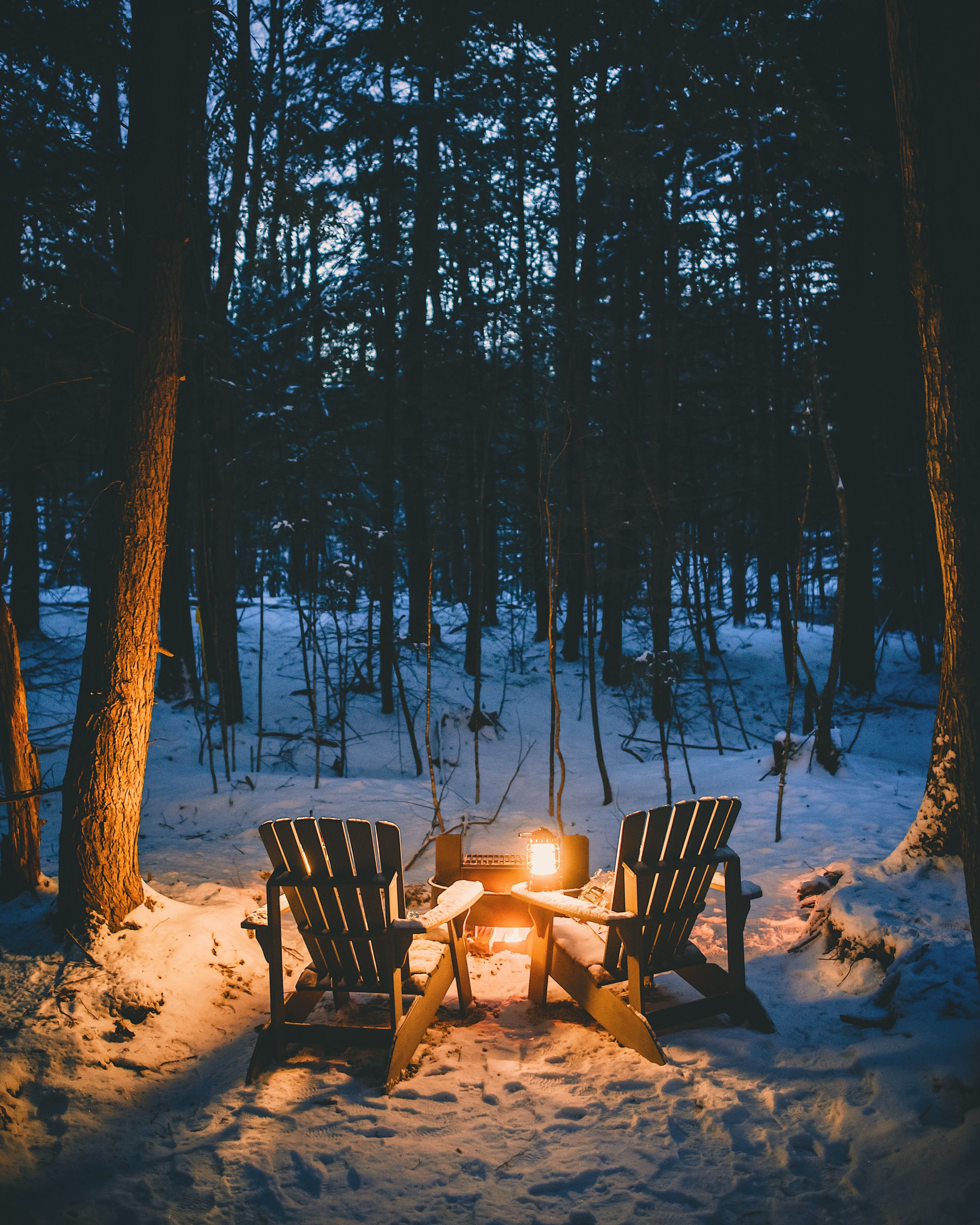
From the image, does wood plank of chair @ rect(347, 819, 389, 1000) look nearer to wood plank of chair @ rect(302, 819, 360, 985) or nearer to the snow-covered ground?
wood plank of chair @ rect(302, 819, 360, 985)

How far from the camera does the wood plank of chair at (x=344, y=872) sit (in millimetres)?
2570

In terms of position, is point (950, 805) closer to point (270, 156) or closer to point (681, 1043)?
point (681, 1043)

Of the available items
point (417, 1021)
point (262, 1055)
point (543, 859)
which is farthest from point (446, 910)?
point (262, 1055)

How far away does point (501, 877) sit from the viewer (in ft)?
11.7

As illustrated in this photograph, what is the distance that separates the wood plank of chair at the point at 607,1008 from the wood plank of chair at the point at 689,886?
267 millimetres

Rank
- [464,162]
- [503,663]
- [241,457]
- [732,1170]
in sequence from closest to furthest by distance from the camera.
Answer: [732,1170] < [241,457] < [464,162] < [503,663]

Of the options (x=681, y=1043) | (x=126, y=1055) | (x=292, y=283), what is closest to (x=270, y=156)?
(x=292, y=283)

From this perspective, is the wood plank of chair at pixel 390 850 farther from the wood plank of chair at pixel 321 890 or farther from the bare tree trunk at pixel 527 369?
the bare tree trunk at pixel 527 369

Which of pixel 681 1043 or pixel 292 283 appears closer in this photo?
pixel 681 1043

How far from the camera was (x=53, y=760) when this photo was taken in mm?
7207

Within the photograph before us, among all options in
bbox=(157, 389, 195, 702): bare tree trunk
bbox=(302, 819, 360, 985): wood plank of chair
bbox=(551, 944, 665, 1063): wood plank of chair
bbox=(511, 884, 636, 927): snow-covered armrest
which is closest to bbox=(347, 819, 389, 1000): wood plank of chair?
bbox=(302, 819, 360, 985): wood plank of chair

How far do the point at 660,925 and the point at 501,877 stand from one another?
1024mm

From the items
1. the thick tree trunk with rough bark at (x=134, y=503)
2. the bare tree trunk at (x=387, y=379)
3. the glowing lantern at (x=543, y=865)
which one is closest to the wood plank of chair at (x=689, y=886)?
the glowing lantern at (x=543, y=865)

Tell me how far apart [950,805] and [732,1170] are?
86.1 inches
